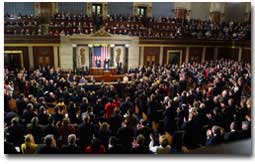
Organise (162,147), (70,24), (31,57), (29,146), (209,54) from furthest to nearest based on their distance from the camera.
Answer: (209,54) < (70,24) < (31,57) < (162,147) < (29,146)

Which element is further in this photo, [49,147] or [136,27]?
[136,27]

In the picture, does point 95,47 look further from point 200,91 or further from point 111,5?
point 200,91

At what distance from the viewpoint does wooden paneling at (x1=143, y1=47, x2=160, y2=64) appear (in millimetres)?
5266

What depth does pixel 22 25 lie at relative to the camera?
16.7 feet

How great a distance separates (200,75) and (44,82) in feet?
7.86

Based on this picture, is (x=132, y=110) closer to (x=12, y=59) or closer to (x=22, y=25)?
(x=12, y=59)

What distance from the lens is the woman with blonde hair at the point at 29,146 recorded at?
4875mm

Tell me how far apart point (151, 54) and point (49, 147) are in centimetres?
205

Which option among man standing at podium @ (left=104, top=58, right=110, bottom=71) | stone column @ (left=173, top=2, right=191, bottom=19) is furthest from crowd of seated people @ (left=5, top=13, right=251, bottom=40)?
man standing at podium @ (left=104, top=58, right=110, bottom=71)

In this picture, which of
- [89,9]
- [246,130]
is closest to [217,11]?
[246,130]

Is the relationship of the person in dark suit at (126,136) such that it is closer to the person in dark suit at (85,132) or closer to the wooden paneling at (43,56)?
the person in dark suit at (85,132)

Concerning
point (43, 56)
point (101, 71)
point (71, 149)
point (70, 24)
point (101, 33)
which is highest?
point (70, 24)

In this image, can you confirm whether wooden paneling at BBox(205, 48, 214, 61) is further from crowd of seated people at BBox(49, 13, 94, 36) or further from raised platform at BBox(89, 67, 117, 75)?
crowd of seated people at BBox(49, 13, 94, 36)

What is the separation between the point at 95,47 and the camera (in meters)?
5.20
